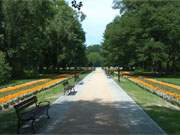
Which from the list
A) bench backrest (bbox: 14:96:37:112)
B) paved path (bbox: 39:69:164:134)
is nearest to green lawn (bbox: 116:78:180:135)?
paved path (bbox: 39:69:164:134)

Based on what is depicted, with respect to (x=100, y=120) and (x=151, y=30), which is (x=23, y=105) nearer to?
(x=100, y=120)

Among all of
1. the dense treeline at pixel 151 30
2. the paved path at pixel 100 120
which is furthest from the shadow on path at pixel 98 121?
the dense treeline at pixel 151 30

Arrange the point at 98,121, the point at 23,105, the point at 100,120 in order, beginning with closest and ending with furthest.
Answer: the point at 23,105, the point at 98,121, the point at 100,120

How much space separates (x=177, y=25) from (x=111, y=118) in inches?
1608

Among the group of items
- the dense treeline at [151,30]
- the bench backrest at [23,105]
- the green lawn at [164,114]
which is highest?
the dense treeline at [151,30]

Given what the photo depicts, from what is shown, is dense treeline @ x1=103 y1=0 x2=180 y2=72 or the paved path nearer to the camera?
the paved path

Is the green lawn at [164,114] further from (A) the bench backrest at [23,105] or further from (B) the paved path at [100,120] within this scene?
(A) the bench backrest at [23,105]

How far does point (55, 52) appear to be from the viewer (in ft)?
242

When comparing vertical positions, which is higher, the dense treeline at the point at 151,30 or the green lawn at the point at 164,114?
the dense treeline at the point at 151,30

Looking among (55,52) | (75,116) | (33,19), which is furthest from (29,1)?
(75,116)

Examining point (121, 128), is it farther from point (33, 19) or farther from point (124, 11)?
point (124, 11)

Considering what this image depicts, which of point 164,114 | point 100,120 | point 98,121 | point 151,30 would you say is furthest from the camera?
point 151,30

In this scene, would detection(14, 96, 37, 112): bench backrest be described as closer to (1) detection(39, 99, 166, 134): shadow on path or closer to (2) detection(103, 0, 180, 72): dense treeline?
(1) detection(39, 99, 166, 134): shadow on path

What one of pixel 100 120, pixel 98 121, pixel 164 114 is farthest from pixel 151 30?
pixel 98 121
